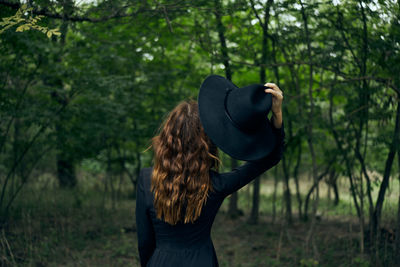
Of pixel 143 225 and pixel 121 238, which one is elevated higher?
pixel 143 225

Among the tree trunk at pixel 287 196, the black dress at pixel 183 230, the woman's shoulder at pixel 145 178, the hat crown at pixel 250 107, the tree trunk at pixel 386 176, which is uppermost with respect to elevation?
the hat crown at pixel 250 107

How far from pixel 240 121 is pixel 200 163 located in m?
0.36

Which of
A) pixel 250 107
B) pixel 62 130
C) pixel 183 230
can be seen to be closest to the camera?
pixel 250 107

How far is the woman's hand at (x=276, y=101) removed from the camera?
5.86ft

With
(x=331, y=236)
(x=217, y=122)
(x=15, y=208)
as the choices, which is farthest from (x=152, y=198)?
(x=15, y=208)

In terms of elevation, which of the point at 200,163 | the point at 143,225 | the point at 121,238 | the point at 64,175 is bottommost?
the point at 64,175

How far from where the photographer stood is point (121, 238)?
720cm

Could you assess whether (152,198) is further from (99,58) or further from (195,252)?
(99,58)

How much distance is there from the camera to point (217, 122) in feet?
6.15

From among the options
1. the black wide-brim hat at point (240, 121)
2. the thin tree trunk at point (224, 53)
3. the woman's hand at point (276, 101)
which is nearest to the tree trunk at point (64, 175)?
the thin tree trunk at point (224, 53)

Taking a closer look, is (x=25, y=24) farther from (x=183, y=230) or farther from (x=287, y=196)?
(x=287, y=196)

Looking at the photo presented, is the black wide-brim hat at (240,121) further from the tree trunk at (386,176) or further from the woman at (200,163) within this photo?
the tree trunk at (386,176)

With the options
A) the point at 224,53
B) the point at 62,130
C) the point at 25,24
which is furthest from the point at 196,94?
the point at 25,24

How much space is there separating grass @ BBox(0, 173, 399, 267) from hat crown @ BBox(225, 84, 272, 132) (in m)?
3.81
